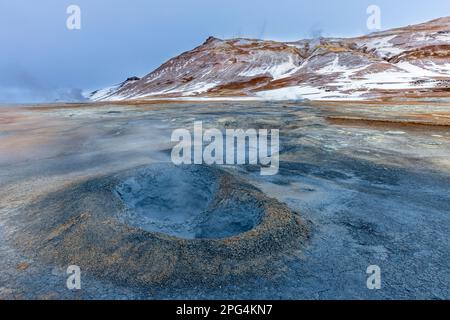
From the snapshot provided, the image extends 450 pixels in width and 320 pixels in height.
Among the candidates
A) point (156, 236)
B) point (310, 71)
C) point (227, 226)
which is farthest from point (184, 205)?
point (310, 71)

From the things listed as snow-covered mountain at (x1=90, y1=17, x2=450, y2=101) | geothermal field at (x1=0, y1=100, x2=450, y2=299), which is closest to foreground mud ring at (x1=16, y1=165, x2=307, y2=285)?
geothermal field at (x1=0, y1=100, x2=450, y2=299)

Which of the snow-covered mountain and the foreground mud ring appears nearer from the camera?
the foreground mud ring

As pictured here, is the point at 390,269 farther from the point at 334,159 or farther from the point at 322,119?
the point at 322,119

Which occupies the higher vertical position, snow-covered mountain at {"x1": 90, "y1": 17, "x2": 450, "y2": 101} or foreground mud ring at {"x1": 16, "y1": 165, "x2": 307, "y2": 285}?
snow-covered mountain at {"x1": 90, "y1": 17, "x2": 450, "y2": 101}

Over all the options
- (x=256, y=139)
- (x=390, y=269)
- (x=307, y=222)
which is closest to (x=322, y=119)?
(x=256, y=139)

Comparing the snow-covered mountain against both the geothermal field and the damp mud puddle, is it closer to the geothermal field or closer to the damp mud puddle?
the geothermal field
